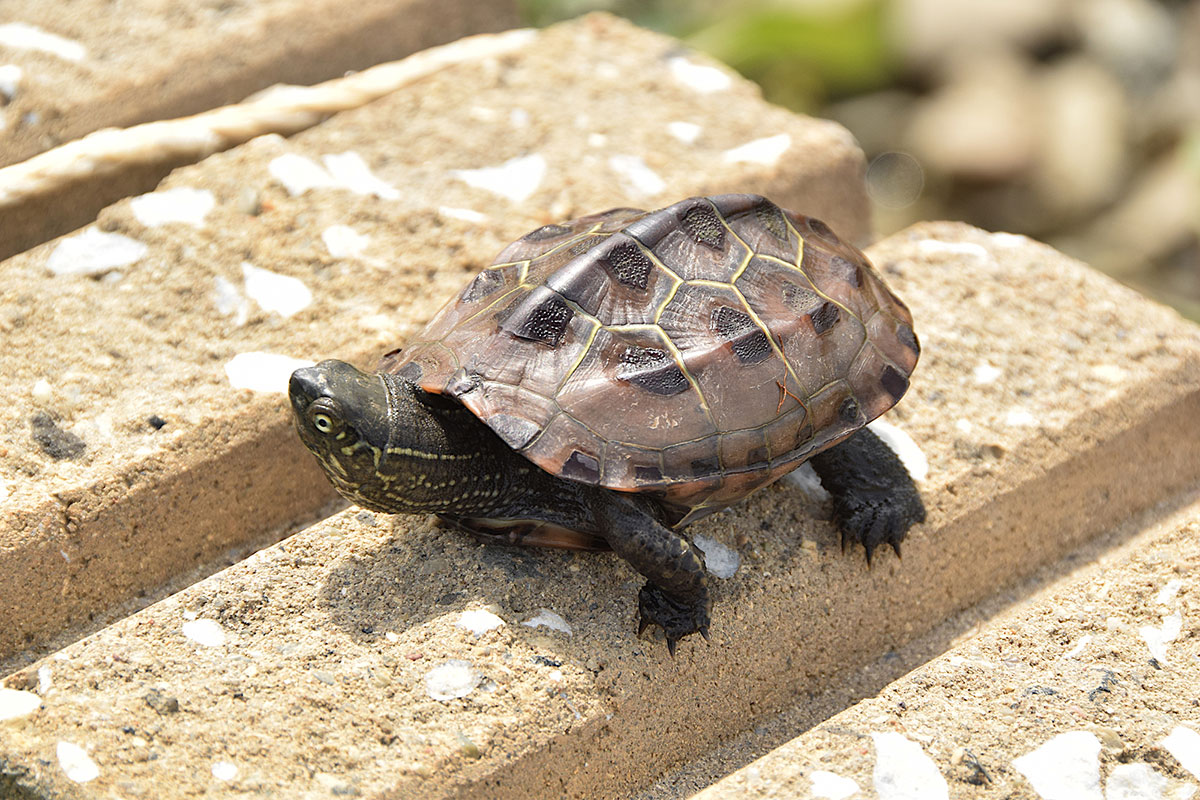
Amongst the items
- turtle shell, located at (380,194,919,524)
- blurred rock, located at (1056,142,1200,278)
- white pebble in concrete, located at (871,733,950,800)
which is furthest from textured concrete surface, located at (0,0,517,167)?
blurred rock, located at (1056,142,1200,278)

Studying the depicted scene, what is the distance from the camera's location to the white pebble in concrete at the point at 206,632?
6.59ft

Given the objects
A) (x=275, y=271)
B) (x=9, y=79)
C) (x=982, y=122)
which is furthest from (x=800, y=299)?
(x=982, y=122)

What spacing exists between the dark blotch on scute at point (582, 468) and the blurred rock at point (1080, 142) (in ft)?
11.2

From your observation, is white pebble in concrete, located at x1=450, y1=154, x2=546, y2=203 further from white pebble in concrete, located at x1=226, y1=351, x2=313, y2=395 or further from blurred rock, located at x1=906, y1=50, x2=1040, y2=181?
blurred rock, located at x1=906, y1=50, x2=1040, y2=181

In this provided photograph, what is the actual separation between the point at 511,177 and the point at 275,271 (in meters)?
0.60

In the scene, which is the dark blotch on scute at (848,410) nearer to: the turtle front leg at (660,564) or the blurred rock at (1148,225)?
the turtle front leg at (660,564)

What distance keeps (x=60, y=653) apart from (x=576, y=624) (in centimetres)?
82

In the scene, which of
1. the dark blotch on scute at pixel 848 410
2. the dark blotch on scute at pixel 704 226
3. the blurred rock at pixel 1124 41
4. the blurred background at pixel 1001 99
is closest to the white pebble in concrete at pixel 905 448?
the dark blotch on scute at pixel 848 410

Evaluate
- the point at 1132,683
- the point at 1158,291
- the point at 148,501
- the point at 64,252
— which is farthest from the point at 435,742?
the point at 1158,291

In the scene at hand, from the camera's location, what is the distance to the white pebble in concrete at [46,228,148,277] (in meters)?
2.57

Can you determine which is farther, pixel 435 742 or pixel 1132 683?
pixel 1132 683

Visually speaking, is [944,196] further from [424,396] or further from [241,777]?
[241,777]

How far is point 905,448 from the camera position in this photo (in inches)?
93.9

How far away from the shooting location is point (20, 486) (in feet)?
7.18
